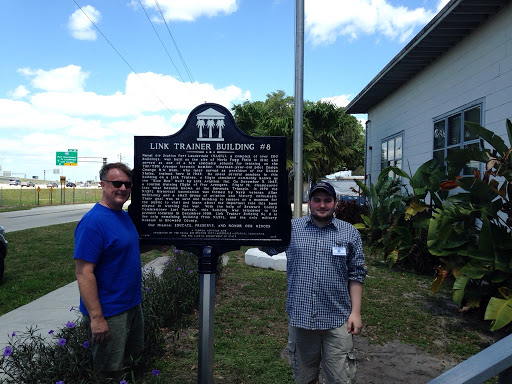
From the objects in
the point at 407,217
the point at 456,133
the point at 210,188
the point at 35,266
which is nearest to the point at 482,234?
the point at 407,217

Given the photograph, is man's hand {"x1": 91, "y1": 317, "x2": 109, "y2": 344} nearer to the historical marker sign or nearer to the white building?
the historical marker sign

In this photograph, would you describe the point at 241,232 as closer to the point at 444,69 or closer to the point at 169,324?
the point at 169,324

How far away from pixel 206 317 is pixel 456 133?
7.11 meters

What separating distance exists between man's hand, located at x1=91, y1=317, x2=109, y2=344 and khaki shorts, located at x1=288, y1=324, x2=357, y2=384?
1.21m

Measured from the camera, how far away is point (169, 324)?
15.6ft

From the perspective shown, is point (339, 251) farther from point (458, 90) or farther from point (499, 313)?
point (458, 90)

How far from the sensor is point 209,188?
2.96 meters

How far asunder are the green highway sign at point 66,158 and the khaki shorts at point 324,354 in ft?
166

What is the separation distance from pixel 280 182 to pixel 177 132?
834 mm

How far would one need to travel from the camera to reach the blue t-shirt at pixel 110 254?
8.19 ft

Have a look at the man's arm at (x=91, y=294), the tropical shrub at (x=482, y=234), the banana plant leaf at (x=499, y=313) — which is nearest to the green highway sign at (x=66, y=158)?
the tropical shrub at (x=482, y=234)

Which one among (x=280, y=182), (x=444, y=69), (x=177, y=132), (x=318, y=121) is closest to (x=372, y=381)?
(x=280, y=182)

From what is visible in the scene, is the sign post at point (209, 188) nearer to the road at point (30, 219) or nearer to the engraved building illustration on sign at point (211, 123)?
the engraved building illustration on sign at point (211, 123)

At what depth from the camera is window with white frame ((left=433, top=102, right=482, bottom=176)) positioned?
729cm
